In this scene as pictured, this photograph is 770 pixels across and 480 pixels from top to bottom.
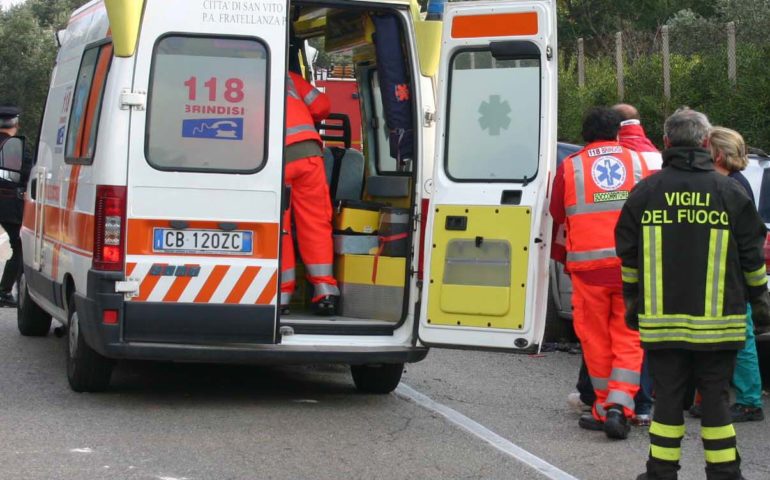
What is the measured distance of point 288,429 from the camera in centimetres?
741

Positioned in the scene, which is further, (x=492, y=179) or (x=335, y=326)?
(x=335, y=326)

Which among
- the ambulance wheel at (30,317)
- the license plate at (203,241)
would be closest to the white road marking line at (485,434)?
the license plate at (203,241)

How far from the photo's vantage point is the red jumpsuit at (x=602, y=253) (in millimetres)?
7641

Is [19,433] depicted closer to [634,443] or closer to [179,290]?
[179,290]

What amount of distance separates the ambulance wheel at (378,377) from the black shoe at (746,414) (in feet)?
6.51

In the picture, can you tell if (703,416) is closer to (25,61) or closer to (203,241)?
(203,241)

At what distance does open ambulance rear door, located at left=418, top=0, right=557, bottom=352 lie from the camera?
24.5ft

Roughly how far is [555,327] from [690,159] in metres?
5.27

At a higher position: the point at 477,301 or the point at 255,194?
the point at 255,194

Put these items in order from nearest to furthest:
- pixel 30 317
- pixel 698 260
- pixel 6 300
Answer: pixel 698 260
pixel 30 317
pixel 6 300

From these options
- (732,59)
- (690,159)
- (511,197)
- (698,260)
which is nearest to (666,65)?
(732,59)

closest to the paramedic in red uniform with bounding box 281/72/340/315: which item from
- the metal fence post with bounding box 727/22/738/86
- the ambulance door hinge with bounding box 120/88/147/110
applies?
the ambulance door hinge with bounding box 120/88/147/110

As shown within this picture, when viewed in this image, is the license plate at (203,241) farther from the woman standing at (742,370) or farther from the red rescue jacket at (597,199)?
the woman standing at (742,370)

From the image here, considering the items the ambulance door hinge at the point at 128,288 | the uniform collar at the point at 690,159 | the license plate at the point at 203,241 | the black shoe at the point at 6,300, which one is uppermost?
the uniform collar at the point at 690,159
